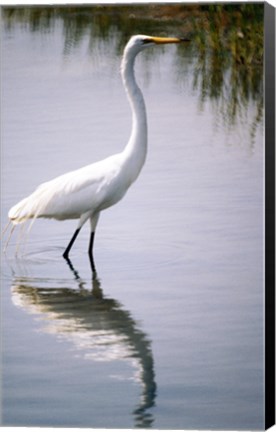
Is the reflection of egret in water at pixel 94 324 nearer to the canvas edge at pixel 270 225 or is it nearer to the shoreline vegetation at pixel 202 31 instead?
the canvas edge at pixel 270 225

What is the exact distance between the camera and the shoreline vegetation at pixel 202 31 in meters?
8.77

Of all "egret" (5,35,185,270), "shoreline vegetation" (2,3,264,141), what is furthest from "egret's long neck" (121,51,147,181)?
"shoreline vegetation" (2,3,264,141)

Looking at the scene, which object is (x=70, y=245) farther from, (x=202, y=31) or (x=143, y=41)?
(x=202, y=31)

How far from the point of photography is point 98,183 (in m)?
9.41

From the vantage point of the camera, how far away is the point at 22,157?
356 inches

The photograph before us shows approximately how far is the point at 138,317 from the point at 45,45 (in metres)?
1.35

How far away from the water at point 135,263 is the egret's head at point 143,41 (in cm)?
5

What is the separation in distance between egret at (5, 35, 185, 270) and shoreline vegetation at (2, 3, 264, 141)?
0.10 meters

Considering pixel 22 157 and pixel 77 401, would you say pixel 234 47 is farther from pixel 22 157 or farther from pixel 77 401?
pixel 77 401

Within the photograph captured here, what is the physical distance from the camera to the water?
8.68 meters

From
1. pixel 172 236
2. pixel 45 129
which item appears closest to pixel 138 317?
pixel 172 236

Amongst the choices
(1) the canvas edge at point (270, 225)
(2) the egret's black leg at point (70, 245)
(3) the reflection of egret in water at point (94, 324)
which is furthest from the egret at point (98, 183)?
(1) the canvas edge at point (270, 225)

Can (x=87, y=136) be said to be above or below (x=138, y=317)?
above

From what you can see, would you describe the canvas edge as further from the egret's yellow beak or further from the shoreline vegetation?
the egret's yellow beak
